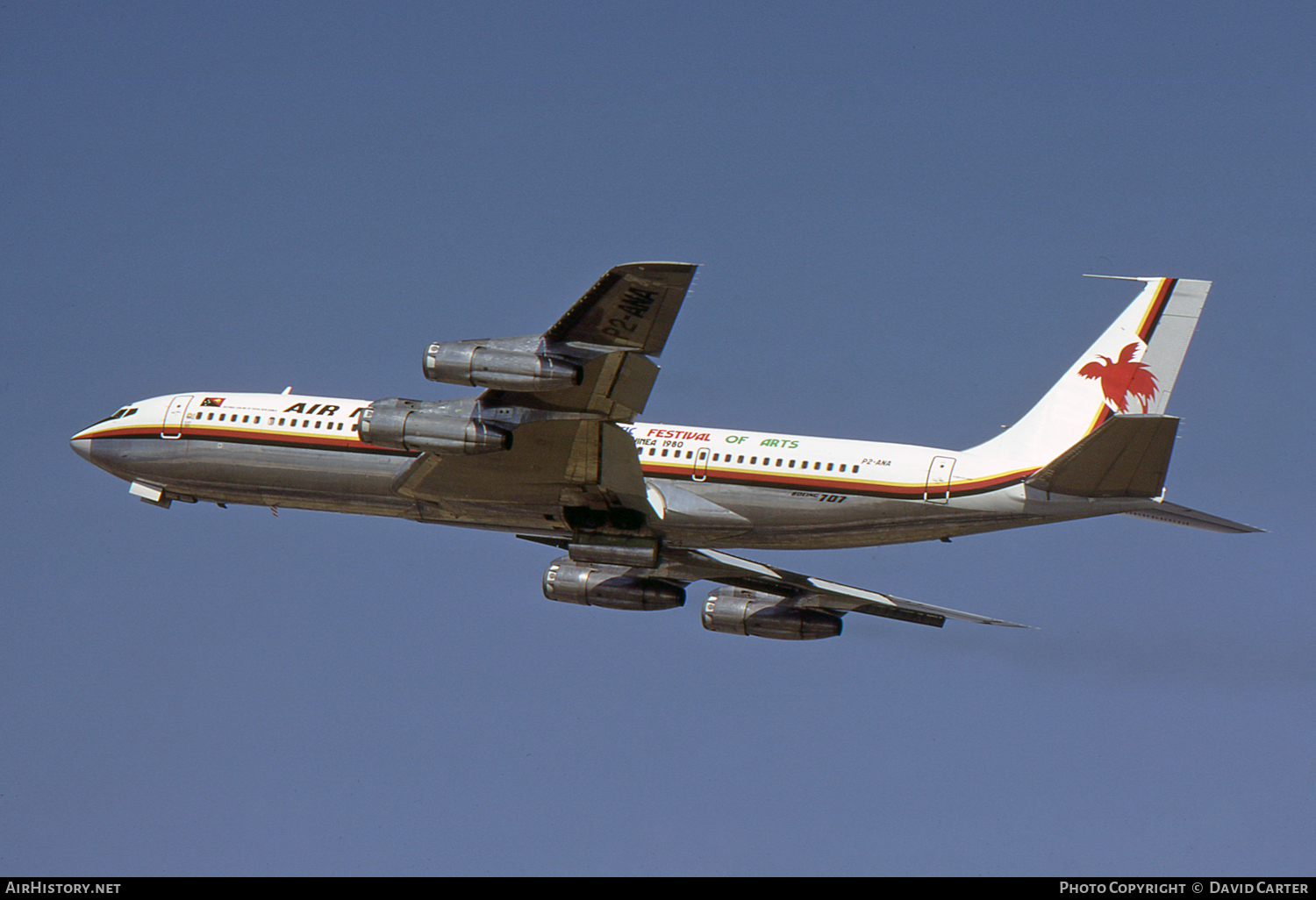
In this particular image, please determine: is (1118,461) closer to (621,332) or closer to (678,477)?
(621,332)

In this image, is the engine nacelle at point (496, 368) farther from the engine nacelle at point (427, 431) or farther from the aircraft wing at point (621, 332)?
the engine nacelle at point (427, 431)

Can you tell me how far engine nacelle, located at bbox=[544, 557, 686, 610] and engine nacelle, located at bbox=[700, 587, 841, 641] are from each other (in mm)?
1805

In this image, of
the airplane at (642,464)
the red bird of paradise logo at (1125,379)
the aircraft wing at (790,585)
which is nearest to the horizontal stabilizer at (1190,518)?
the airplane at (642,464)

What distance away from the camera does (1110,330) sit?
39562 millimetres

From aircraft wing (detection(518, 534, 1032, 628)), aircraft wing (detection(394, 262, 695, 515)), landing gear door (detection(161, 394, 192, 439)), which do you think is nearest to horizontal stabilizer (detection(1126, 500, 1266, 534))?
aircraft wing (detection(518, 534, 1032, 628))

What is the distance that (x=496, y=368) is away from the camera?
32.7 metres

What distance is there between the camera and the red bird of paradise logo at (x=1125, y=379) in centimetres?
3850
